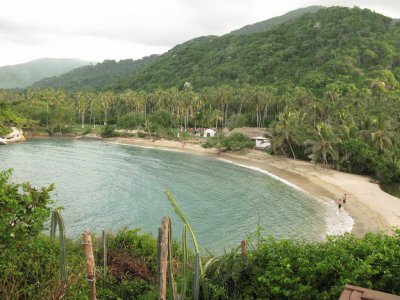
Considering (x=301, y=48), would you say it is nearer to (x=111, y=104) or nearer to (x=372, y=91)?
(x=372, y=91)

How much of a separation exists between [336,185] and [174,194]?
21.8 meters

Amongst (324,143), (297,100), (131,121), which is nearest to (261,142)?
(297,100)

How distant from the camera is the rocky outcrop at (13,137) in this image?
3664 inches

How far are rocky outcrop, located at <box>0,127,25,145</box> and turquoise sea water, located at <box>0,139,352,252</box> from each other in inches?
378

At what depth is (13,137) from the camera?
97250mm

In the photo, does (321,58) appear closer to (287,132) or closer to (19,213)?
(287,132)

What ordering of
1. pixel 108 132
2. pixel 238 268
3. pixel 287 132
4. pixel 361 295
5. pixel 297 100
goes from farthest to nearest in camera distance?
pixel 108 132 < pixel 297 100 < pixel 287 132 < pixel 238 268 < pixel 361 295

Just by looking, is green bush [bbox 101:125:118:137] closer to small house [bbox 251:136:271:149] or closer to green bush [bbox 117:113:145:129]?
green bush [bbox 117:113:145:129]

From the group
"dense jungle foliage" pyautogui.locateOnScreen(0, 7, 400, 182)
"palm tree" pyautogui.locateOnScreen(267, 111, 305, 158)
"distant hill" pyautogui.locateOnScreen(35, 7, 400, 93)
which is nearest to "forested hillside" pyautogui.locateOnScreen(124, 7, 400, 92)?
"distant hill" pyautogui.locateOnScreen(35, 7, 400, 93)

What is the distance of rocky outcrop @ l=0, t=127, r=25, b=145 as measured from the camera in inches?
3664

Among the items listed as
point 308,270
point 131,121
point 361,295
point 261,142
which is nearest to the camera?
point 361,295

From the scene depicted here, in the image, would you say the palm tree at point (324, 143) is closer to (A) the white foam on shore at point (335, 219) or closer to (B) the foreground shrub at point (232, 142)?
(A) the white foam on shore at point (335, 219)

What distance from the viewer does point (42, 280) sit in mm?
12445

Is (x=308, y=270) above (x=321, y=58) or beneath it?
beneath
